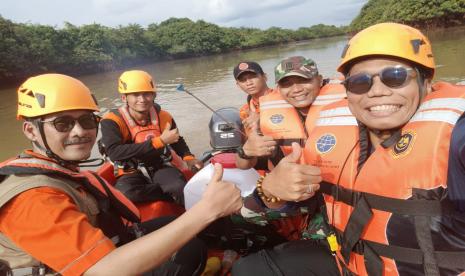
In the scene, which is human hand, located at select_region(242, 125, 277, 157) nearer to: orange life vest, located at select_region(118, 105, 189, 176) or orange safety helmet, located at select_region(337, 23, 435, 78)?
orange safety helmet, located at select_region(337, 23, 435, 78)

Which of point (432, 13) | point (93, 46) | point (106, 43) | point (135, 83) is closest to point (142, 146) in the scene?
point (135, 83)

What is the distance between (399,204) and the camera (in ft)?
4.02

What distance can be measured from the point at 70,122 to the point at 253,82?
2865mm

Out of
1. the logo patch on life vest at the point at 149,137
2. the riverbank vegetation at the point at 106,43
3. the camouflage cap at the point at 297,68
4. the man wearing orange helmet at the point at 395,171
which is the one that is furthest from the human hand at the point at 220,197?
the riverbank vegetation at the point at 106,43

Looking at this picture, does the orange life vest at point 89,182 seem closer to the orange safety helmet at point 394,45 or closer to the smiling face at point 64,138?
the smiling face at point 64,138

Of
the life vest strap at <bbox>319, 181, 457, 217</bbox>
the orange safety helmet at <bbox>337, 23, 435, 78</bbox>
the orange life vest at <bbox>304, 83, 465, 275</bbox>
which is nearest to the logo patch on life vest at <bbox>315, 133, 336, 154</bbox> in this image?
the orange life vest at <bbox>304, 83, 465, 275</bbox>

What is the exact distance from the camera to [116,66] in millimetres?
33625

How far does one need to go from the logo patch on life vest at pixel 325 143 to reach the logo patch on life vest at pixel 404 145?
1.15 ft

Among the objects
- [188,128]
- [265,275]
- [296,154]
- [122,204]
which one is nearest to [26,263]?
[122,204]

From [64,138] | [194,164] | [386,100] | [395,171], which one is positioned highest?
[386,100]

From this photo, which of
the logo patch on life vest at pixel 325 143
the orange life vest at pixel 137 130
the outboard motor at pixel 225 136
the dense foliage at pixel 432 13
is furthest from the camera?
the dense foliage at pixel 432 13

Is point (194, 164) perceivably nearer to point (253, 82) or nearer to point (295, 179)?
point (253, 82)

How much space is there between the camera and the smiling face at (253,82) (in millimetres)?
4270

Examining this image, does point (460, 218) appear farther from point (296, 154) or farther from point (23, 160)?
point (23, 160)
